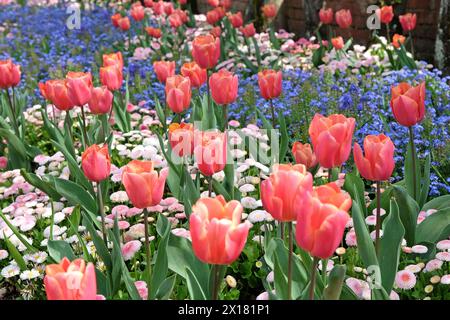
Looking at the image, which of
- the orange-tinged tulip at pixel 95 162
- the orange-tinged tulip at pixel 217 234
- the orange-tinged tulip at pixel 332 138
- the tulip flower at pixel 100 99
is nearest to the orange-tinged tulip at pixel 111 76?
the tulip flower at pixel 100 99

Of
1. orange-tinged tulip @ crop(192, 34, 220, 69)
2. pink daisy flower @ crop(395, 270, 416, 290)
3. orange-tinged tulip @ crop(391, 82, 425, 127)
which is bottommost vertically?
pink daisy flower @ crop(395, 270, 416, 290)

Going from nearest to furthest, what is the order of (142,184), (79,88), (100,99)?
(142,184) → (79,88) → (100,99)

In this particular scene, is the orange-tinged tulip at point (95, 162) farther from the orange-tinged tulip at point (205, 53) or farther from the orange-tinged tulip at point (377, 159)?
the orange-tinged tulip at point (205, 53)

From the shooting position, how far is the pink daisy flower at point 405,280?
1847mm

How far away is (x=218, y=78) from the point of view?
8.08 feet

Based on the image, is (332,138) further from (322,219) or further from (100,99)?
(100,99)

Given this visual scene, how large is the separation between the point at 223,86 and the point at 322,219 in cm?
134

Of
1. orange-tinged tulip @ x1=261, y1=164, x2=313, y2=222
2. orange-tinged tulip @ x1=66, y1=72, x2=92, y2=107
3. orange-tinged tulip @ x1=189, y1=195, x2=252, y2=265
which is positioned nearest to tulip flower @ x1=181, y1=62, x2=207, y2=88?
orange-tinged tulip @ x1=66, y1=72, x2=92, y2=107

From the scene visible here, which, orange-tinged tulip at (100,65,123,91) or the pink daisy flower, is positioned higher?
orange-tinged tulip at (100,65,123,91)

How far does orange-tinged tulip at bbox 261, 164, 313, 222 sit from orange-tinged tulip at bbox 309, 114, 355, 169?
28 centimetres

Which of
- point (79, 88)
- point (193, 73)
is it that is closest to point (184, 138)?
point (79, 88)

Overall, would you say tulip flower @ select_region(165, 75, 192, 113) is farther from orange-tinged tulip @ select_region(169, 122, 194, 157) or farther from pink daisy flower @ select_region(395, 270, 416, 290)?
pink daisy flower @ select_region(395, 270, 416, 290)

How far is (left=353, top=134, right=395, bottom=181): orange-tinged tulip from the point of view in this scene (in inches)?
66.2

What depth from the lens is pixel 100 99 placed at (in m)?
2.64
